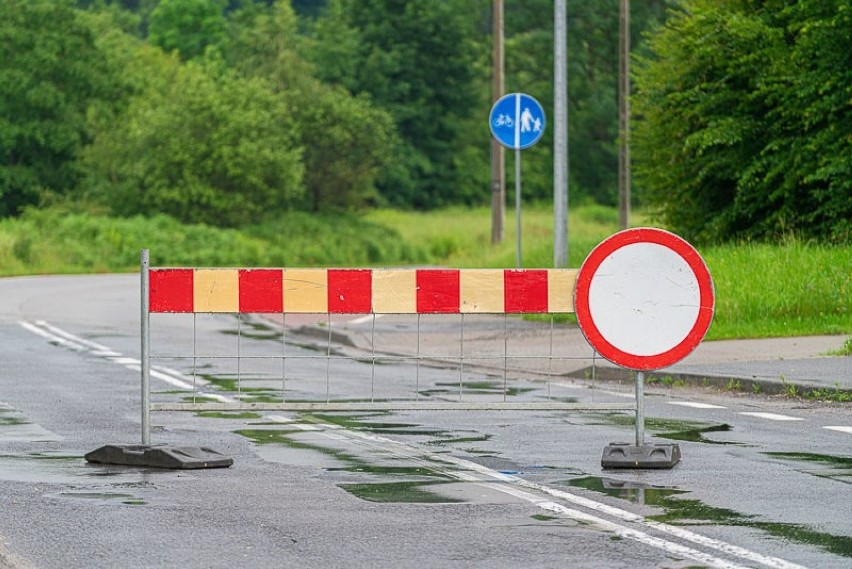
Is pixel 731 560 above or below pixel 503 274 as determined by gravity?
below

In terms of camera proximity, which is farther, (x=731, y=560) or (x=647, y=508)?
(x=647, y=508)

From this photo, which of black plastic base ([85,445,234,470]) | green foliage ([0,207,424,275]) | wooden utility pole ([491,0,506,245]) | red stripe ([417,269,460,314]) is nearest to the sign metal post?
red stripe ([417,269,460,314])

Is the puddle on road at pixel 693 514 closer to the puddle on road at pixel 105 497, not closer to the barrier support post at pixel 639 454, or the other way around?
the barrier support post at pixel 639 454

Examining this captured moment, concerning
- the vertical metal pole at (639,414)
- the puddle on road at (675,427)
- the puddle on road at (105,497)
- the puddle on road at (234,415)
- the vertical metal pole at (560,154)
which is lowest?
the puddle on road at (105,497)

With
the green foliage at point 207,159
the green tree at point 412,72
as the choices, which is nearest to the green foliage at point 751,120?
the green foliage at point 207,159

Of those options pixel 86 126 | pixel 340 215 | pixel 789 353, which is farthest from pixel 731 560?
pixel 86 126

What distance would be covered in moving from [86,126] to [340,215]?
37.8ft

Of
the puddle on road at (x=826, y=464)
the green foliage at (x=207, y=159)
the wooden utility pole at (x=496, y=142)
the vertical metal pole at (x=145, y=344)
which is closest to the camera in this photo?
the puddle on road at (x=826, y=464)

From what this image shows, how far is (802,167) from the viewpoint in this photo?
27.1 meters

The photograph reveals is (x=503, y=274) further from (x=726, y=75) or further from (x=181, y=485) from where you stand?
(x=726, y=75)

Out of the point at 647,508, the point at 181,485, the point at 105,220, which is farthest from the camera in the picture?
the point at 105,220

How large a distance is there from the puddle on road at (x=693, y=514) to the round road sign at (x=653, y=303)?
1075mm

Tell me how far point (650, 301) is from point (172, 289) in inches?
111

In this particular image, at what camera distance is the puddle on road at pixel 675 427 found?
12352 millimetres
